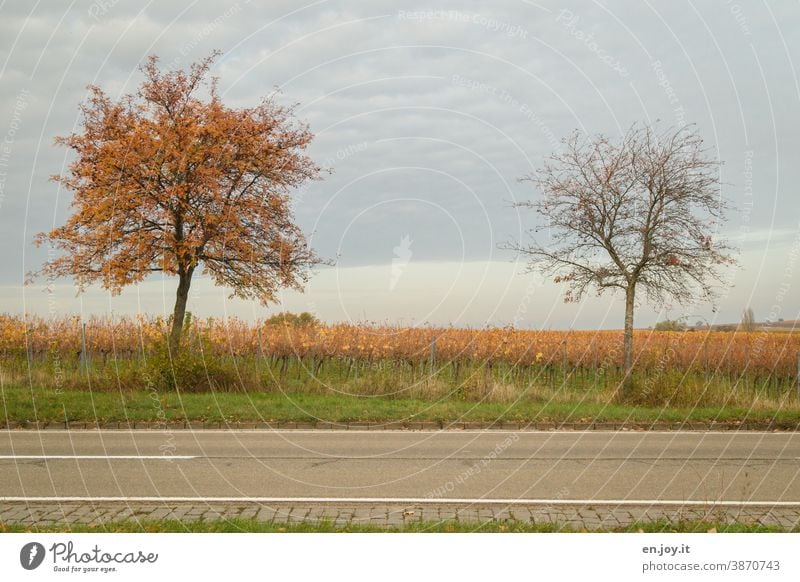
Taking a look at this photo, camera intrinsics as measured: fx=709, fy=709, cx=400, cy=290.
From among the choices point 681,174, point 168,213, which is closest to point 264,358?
point 168,213

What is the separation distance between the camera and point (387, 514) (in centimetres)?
791

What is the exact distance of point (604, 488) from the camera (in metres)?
9.48

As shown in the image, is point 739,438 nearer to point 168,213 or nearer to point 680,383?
point 680,383

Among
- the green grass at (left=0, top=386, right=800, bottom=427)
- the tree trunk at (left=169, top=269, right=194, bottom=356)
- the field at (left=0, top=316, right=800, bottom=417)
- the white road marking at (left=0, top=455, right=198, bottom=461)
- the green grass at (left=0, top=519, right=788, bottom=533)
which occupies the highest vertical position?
the tree trunk at (left=169, top=269, right=194, bottom=356)

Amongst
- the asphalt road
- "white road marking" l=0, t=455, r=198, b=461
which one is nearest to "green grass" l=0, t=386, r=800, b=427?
the asphalt road

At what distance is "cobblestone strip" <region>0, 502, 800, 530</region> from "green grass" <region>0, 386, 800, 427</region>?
279 inches

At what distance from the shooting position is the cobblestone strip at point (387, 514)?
759 centimetres

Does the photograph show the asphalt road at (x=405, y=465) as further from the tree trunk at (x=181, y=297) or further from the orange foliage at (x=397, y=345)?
the orange foliage at (x=397, y=345)

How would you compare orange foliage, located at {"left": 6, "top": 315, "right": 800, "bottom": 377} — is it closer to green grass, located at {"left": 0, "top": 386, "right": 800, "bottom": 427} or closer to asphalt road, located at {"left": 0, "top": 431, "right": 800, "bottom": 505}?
green grass, located at {"left": 0, "top": 386, "right": 800, "bottom": 427}
